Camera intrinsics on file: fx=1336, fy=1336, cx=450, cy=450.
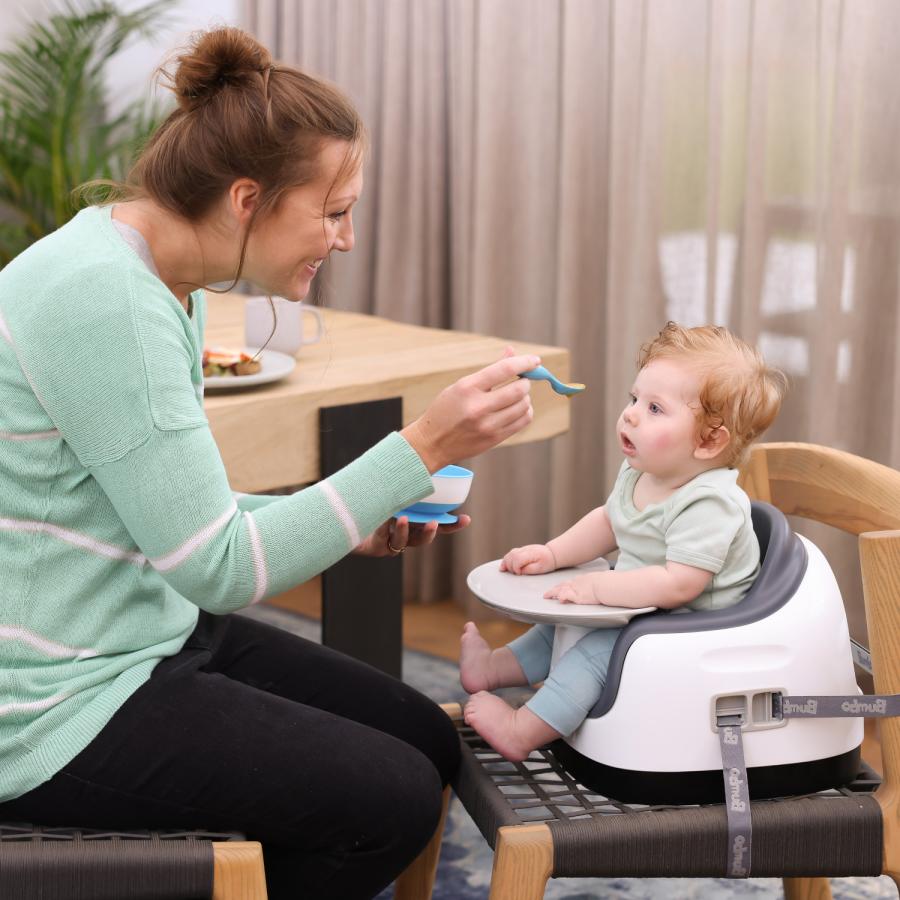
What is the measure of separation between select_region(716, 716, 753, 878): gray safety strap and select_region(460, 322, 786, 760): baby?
0.13m

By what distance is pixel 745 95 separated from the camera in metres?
2.53

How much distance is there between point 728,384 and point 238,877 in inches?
25.7

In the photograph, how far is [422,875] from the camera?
58.9 inches

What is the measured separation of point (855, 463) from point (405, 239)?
6.28 feet

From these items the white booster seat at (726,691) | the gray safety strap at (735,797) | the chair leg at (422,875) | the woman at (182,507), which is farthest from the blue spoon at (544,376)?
the chair leg at (422,875)

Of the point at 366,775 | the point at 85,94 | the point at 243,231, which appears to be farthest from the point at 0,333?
the point at 85,94

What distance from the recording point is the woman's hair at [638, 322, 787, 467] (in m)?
1.32

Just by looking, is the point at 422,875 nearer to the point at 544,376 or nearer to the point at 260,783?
the point at 260,783

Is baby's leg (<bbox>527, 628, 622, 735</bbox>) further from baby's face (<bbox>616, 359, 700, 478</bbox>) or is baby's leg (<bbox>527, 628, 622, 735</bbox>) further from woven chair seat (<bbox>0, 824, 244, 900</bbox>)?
woven chair seat (<bbox>0, 824, 244, 900</bbox>)

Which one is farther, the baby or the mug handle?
the mug handle

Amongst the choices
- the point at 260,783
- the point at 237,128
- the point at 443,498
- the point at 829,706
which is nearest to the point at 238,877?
the point at 260,783

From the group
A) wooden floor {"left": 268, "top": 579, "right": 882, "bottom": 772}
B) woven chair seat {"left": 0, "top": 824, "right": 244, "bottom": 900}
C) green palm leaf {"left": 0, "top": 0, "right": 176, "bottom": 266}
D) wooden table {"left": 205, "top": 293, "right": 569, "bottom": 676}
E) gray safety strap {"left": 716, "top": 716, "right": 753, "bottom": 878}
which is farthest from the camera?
green palm leaf {"left": 0, "top": 0, "right": 176, "bottom": 266}

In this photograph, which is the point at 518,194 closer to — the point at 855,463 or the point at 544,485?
the point at 544,485

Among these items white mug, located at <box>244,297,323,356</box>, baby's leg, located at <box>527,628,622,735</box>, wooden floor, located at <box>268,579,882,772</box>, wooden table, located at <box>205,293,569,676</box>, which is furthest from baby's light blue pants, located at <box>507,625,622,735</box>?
wooden floor, located at <box>268,579,882,772</box>
